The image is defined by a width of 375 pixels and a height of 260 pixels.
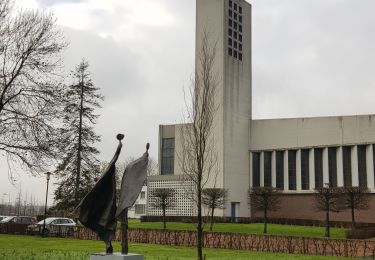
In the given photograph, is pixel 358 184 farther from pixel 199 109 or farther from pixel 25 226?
pixel 199 109

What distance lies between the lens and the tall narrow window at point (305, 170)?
54281 millimetres

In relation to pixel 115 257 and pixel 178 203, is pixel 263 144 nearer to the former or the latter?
pixel 178 203

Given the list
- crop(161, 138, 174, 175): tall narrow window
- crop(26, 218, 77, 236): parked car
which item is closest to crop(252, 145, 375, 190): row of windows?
crop(161, 138, 174, 175): tall narrow window

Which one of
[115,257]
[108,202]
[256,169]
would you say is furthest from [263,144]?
[115,257]

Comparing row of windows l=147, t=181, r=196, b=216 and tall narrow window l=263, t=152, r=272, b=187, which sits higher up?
tall narrow window l=263, t=152, r=272, b=187

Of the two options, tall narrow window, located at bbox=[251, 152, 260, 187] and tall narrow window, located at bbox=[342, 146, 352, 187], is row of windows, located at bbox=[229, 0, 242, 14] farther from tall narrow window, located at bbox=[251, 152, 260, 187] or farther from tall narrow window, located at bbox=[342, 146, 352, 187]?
tall narrow window, located at bbox=[342, 146, 352, 187]

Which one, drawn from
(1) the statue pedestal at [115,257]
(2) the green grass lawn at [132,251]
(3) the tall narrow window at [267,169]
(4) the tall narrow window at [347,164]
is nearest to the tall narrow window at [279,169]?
(3) the tall narrow window at [267,169]

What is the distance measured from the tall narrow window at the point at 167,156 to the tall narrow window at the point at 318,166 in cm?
1716

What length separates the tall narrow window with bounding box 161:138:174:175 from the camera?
63.0 m

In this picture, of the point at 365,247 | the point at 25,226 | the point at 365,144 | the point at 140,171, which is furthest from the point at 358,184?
the point at 140,171

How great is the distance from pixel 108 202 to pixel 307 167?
1759 inches

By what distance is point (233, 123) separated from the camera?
5600 cm

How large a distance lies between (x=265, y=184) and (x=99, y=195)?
151ft

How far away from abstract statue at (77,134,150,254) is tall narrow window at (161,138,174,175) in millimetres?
50313
